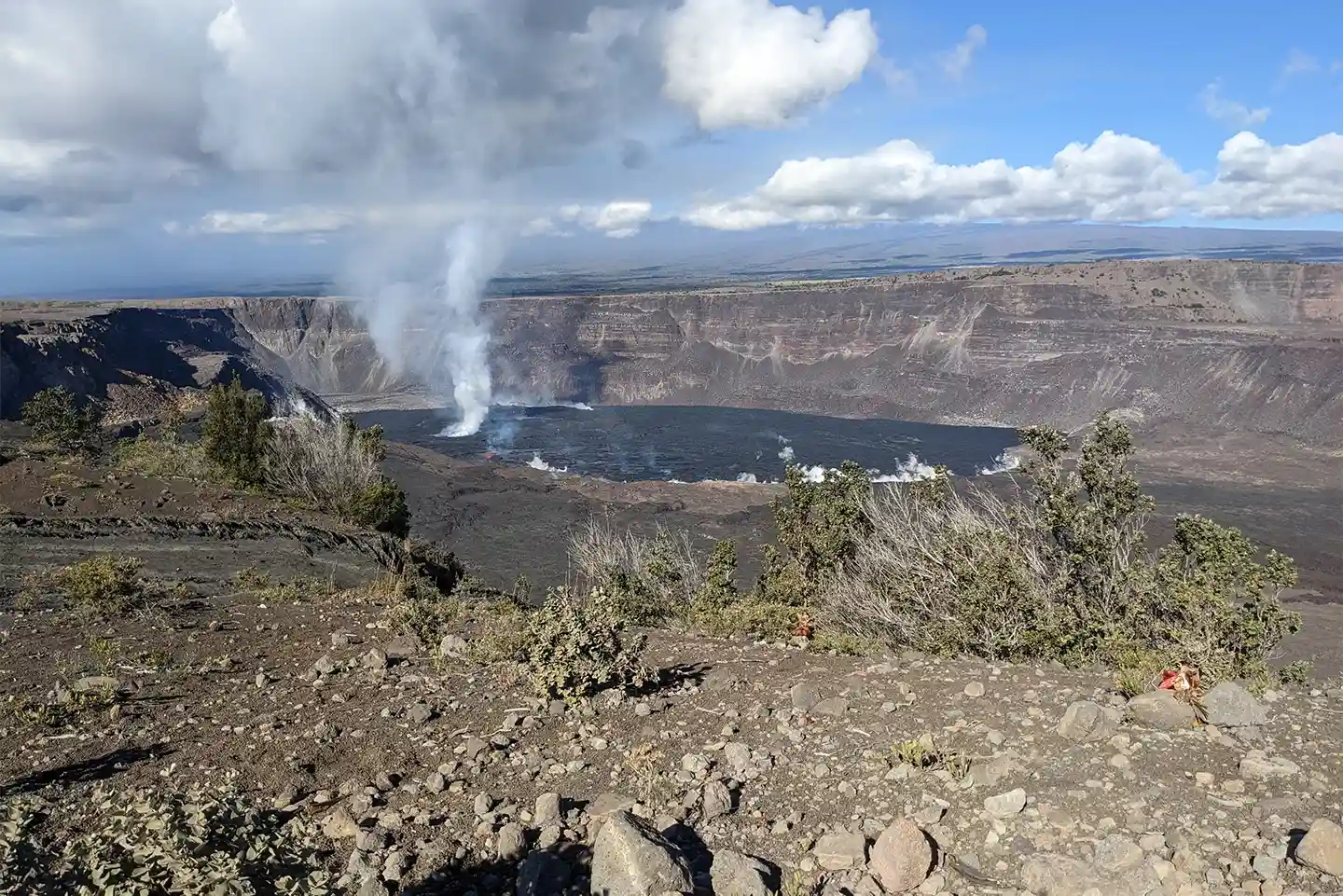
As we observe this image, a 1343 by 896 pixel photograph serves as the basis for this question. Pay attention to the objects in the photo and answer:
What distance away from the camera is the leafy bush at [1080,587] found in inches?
342

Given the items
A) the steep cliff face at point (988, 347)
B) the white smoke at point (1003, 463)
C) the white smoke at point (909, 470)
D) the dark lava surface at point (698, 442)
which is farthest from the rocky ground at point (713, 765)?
the steep cliff face at point (988, 347)

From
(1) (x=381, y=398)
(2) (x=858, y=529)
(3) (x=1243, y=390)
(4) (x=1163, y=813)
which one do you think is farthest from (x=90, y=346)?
(3) (x=1243, y=390)

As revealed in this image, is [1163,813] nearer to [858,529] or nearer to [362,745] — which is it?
[362,745]

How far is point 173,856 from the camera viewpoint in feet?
11.1

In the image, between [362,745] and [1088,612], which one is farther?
[1088,612]

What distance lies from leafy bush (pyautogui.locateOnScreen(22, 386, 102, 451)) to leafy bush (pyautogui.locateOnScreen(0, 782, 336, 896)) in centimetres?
3696

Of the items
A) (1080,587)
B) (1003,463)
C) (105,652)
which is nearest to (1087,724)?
(1080,587)

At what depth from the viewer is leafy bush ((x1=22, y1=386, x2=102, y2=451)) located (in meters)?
36.0

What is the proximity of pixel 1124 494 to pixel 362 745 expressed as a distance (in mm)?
9793

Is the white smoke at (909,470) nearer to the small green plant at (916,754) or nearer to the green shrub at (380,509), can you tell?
the green shrub at (380,509)

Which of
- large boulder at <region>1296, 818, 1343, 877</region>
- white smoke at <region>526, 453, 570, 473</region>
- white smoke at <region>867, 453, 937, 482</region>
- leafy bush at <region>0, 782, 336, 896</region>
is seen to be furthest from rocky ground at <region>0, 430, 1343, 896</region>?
white smoke at <region>526, 453, 570, 473</region>

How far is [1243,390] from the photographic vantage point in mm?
71125

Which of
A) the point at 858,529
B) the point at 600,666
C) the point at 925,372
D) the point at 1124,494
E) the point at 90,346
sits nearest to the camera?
the point at 600,666

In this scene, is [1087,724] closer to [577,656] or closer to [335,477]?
[577,656]
